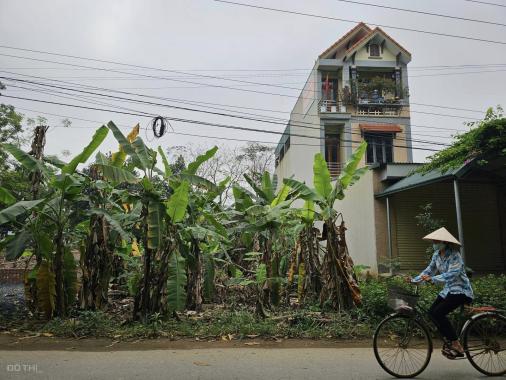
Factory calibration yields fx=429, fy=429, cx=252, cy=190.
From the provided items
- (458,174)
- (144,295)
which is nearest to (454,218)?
(458,174)

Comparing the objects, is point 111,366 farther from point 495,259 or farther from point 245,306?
point 495,259

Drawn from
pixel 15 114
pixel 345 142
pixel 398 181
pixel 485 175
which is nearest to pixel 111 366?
pixel 398 181

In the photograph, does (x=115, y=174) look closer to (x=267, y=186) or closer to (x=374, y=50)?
(x=267, y=186)

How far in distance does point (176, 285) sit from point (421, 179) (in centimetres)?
884

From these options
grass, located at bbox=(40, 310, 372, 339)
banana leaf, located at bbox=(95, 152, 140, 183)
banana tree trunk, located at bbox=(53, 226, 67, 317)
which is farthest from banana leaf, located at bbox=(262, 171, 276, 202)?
banana tree trunk, located at bbox=(53, 226, 67, 317)

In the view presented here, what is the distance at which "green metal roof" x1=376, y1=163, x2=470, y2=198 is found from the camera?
1161 cm

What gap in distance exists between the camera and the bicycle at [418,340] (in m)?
5.48

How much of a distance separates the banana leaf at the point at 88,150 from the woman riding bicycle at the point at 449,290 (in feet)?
21.5

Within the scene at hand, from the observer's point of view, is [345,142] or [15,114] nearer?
[345,142]

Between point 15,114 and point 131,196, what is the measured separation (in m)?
24.5

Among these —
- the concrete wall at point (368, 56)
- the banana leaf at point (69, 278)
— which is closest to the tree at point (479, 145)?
the banana leaf at point (69, 278)

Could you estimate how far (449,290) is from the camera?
18.6ft

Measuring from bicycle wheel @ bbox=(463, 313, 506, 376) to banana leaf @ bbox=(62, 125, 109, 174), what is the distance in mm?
7358

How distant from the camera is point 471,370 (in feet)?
18.9
